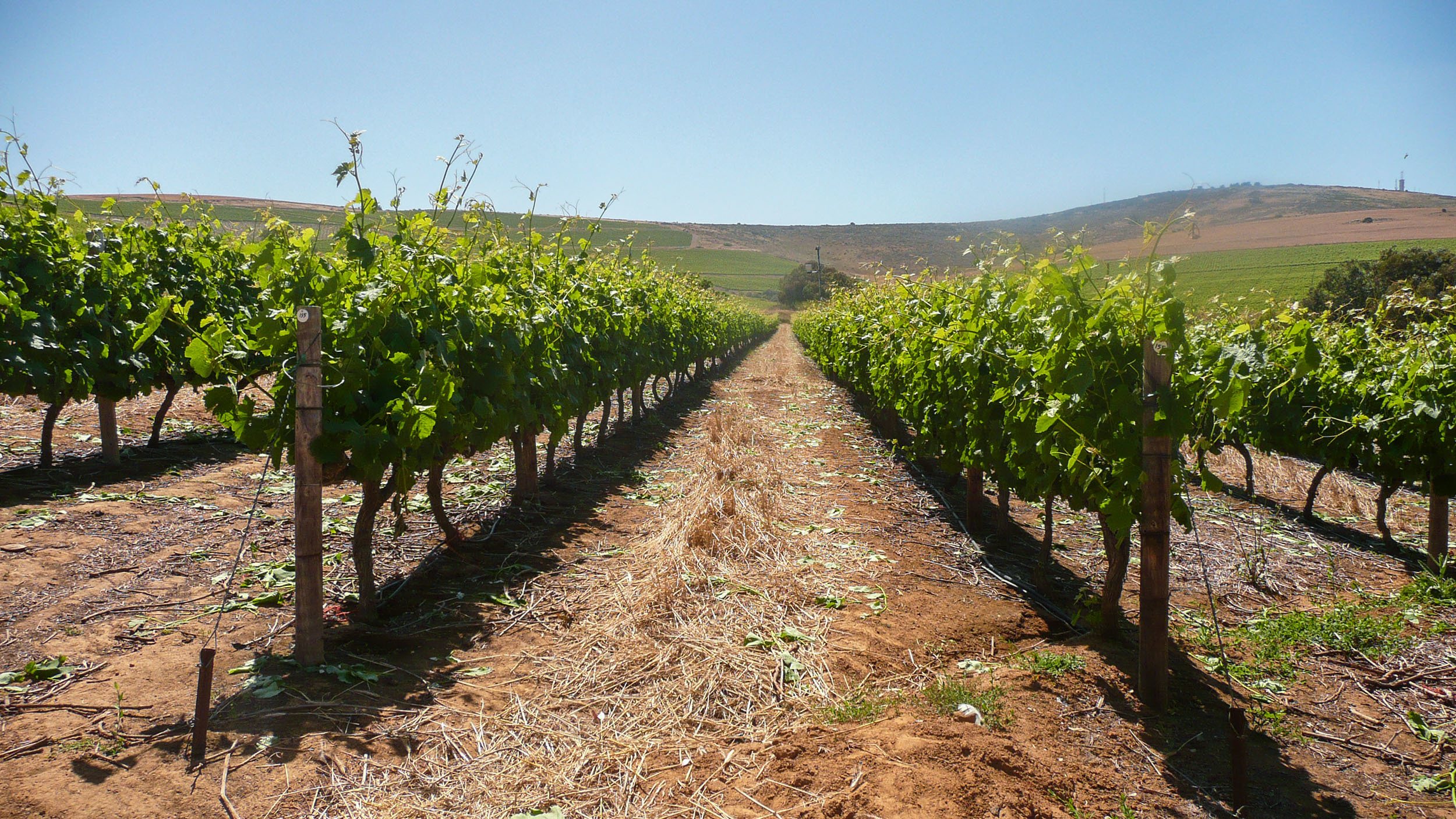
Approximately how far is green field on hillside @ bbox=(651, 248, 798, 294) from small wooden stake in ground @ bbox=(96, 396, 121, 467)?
6036 cm

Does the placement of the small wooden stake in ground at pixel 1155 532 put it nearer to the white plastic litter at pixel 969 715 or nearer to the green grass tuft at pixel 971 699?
the green grass tuft at pixel 971 699

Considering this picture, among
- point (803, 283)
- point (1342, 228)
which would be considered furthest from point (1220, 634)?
point (803, 283)

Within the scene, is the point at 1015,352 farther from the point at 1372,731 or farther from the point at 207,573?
the point at 207,573

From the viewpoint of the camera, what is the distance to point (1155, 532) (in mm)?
3676

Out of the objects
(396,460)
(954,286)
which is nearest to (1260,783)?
(396,460)

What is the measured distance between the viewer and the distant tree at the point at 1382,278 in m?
24.4

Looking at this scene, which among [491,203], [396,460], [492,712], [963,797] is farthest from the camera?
[491,203]

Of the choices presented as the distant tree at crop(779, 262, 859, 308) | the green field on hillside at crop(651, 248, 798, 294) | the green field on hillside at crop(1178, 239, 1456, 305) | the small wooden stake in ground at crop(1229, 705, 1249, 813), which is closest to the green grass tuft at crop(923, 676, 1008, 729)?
the small wooden stake in ground at crop(1229, 705, 1249, 813)

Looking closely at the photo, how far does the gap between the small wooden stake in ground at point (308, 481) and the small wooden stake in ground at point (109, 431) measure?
5.62m

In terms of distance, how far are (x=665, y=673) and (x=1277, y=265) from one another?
Result: 52.2m

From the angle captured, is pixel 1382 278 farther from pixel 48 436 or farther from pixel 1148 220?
pixel 48 436

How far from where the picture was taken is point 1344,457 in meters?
7.92

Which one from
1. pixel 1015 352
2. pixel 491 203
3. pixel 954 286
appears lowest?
pixel 1015 352

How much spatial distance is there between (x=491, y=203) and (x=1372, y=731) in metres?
6.83
